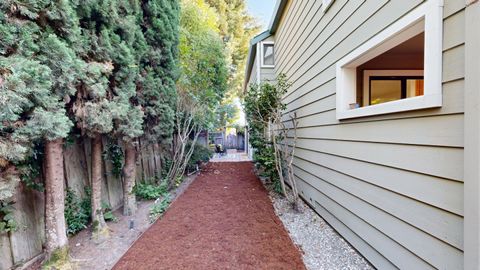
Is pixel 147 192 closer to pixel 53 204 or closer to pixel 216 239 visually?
pixel 216 239

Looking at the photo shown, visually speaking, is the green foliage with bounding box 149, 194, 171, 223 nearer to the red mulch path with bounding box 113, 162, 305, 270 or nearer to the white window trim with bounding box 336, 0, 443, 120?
the red mulch path with bounding box 113, 162, 305, 270

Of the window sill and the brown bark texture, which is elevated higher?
the window sill

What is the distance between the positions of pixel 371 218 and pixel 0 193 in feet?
10.0

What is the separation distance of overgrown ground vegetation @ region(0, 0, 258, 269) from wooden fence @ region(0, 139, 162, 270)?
0.37 feet

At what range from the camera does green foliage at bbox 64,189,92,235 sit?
282cm

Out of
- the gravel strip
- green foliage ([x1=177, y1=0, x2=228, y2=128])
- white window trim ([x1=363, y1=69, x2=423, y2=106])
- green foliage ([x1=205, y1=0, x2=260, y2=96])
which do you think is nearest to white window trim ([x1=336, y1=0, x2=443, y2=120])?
white window trim ([x1=363, y1=69, x2=423, y2=106])

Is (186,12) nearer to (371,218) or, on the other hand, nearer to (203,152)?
(203,152)

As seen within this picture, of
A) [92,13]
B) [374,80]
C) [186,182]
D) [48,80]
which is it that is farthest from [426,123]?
[186,182]

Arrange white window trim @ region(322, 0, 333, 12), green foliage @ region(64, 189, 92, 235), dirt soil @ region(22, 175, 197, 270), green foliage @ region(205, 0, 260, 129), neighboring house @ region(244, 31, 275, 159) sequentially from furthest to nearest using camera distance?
green foliage @ region(205, 0, 260, 129) → neighboring house @ region(244, 31, 275, 159) → white window trim @ region(322, 0, 333, 12) → green foliage @ region(64, 189, 92, 235) → dirt soil @ region(22, 175, 197, 270)

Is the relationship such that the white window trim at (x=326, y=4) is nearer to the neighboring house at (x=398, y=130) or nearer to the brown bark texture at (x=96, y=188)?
the neighboring house at (x=398, y=130)

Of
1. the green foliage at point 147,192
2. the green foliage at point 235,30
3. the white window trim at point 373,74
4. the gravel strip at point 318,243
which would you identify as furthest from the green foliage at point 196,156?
the green foliage at point 235,30

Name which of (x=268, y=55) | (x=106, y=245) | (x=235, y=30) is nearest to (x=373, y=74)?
(x=106, y=245)

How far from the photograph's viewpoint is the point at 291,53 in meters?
5.40

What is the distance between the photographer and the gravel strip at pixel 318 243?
2.41 m
